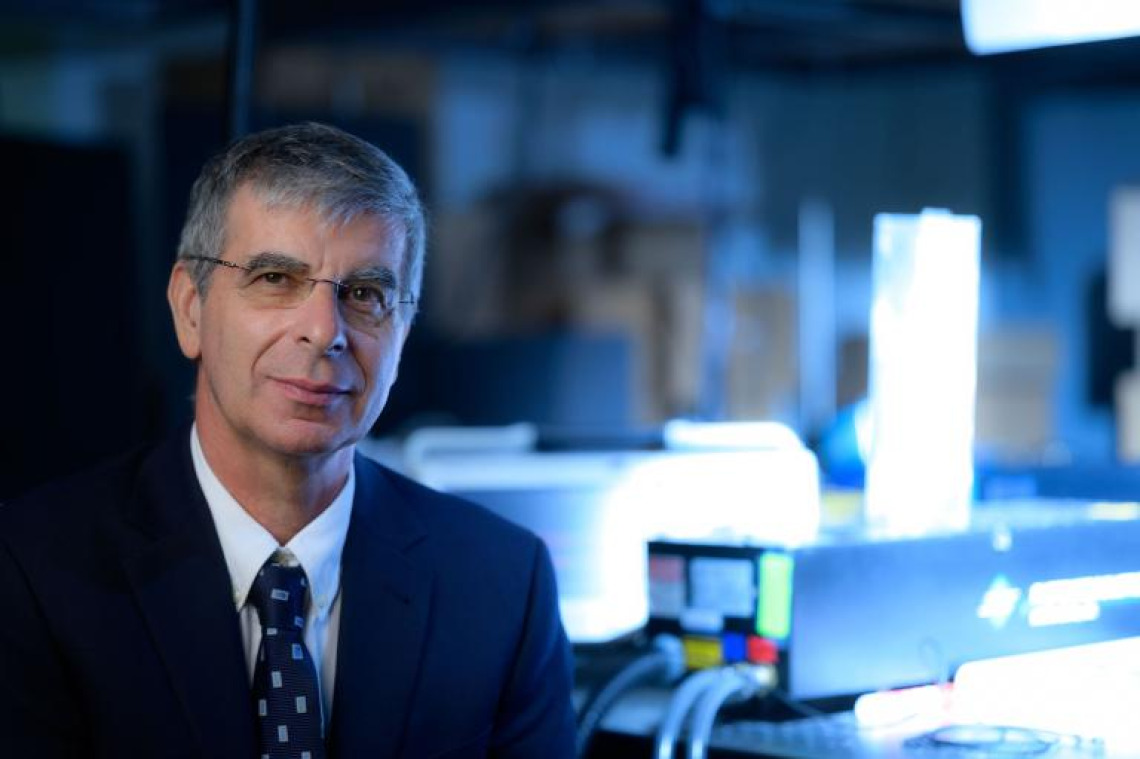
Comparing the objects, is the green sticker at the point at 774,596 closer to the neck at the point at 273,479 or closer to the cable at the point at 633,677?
the cable at the point at 633,677

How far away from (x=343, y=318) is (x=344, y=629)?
309 millimetres

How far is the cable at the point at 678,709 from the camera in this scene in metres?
1.93

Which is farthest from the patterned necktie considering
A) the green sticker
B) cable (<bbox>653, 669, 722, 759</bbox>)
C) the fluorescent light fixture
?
the fluorescent light fixture

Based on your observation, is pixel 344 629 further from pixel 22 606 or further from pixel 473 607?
pixel 22 606

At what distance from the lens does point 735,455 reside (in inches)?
101

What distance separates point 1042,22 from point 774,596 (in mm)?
838

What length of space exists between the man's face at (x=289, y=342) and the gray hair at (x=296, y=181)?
0.01 m

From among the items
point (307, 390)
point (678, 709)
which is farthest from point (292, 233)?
point (678, 709)

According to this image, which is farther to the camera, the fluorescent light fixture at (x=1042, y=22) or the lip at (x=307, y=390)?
the fluorescent light fixture at (x=1042, y=22)

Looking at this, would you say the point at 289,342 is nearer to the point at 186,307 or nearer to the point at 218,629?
the point at 186,307

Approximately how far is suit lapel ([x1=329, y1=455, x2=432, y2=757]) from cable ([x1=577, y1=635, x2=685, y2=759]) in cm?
37

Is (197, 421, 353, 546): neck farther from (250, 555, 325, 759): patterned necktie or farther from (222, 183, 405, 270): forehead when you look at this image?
(222, 183, 405, 270): forehead

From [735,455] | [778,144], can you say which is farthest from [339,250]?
[778,144]

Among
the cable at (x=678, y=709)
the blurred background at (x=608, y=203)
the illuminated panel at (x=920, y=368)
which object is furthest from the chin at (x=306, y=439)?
the blurred background at (x=608, y=203)
